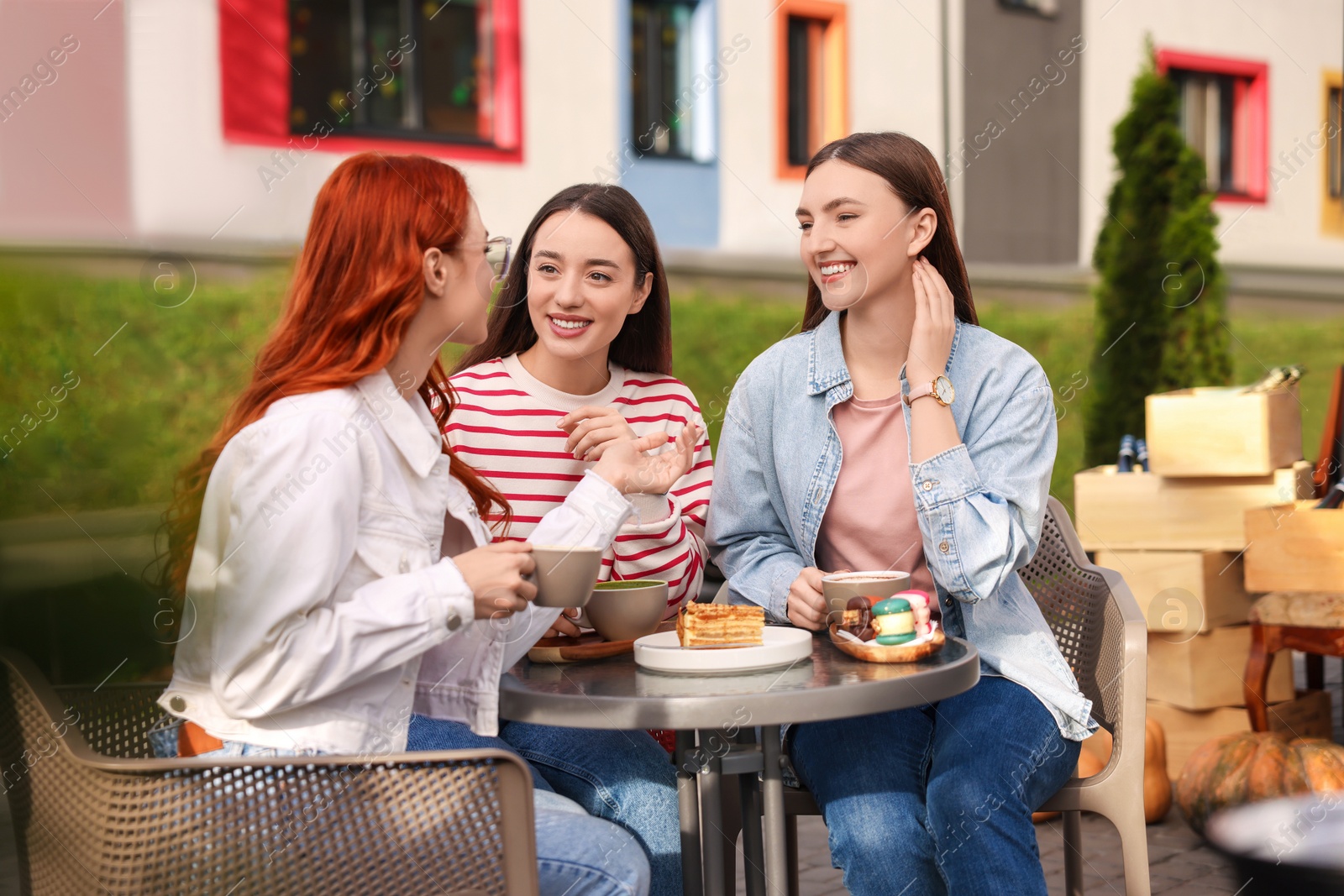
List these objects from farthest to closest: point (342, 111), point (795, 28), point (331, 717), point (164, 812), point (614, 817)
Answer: point (795, 28), point (342, 111), point (614, 817), point (331, 717), point (164, 812)

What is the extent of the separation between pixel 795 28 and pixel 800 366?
7313 mm

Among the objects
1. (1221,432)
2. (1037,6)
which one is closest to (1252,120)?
(1037,6)

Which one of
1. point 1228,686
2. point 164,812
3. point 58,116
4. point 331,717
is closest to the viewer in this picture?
point 164,812

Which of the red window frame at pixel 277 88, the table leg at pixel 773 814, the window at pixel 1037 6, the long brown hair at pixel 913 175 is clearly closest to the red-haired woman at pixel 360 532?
the table leg at pixel 773 814

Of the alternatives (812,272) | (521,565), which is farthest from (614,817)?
(812,272)

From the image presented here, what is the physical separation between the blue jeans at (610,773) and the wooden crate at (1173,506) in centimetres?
257

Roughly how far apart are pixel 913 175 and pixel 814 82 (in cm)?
717

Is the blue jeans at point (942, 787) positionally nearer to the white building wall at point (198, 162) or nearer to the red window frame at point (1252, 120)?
the white building wall at point (198, 162)

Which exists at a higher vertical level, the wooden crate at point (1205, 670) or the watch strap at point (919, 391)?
the watch strap at point (919, 391)

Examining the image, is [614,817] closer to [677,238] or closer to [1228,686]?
[1228,686]

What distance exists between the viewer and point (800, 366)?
103 inches

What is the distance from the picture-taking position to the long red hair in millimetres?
1896

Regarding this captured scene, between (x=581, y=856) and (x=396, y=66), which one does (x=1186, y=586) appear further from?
(x=396, y=66)

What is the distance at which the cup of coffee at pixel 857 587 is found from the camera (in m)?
2.08
